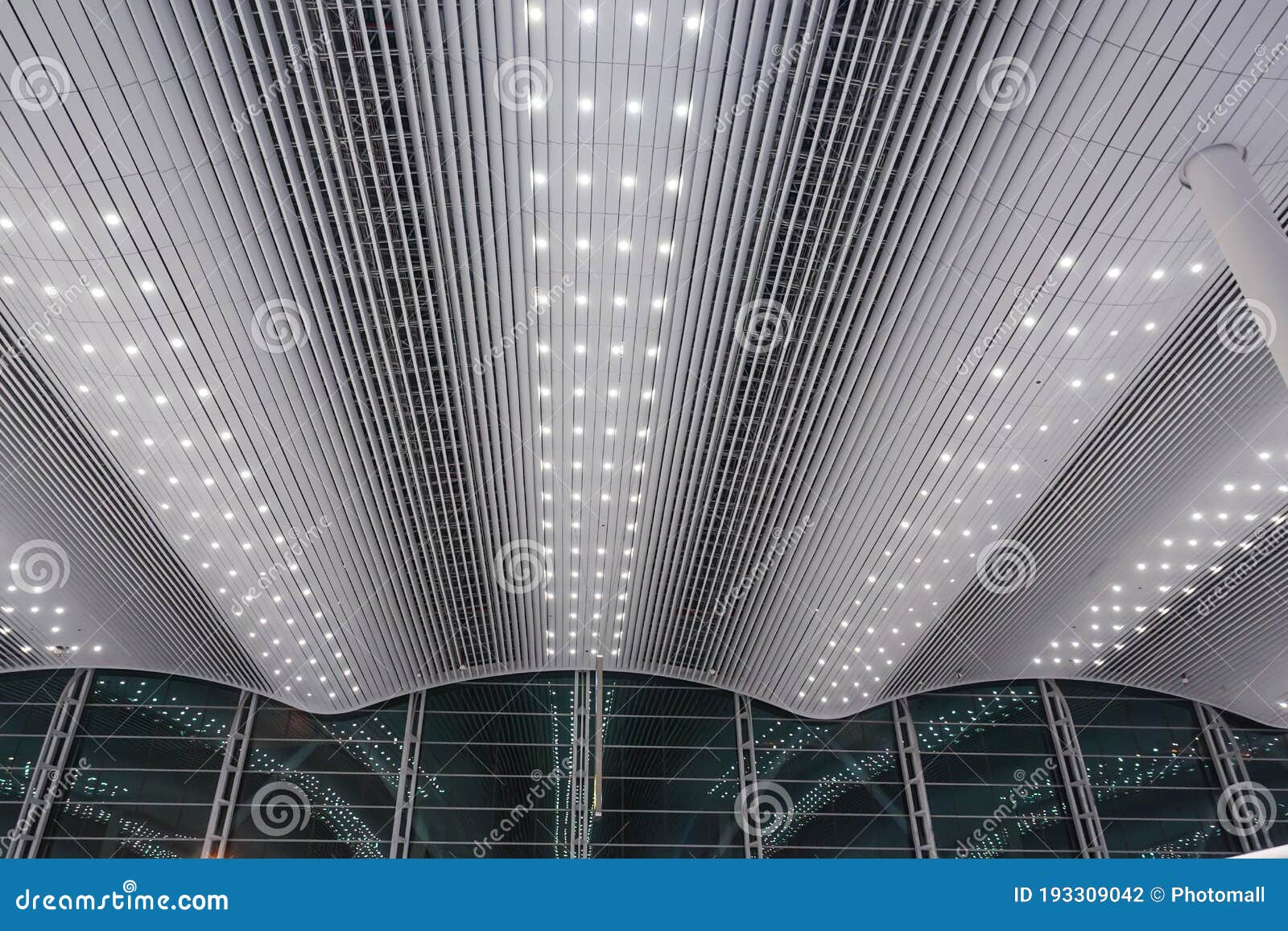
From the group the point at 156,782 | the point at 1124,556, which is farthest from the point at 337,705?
the point at 1124,556

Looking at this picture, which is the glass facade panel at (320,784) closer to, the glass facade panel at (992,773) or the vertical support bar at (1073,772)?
the glass facade panel at (992,773)

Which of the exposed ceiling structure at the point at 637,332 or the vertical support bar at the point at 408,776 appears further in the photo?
the vertical support bar at the point at 408,776

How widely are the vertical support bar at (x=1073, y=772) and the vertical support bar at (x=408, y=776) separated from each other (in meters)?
16.4

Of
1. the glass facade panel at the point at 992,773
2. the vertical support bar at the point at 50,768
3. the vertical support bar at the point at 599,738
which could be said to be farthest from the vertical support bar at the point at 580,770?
the vertical support bar at the point at 50,768

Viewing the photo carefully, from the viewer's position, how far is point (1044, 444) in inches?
548

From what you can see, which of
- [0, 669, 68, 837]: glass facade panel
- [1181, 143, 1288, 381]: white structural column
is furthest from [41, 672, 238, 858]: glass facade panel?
[1181, 143, 1288, 381]: white structural column

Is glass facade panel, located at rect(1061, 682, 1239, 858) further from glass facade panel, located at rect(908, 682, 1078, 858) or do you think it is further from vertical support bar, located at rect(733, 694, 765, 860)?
vertical support bar, located at rect(733, 694, 765, 860)

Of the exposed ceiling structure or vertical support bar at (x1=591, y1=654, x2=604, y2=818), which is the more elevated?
the exposed ceiling structure

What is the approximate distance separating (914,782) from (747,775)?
4294 mm

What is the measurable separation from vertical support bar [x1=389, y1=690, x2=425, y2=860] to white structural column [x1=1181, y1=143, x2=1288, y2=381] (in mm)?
20001

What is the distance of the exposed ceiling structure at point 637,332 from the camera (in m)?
8.92

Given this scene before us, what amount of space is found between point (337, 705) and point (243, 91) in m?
16.9

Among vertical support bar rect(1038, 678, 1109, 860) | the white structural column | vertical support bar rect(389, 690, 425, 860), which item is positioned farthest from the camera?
vertical support bar rect(1038, 678, 1109, 860)

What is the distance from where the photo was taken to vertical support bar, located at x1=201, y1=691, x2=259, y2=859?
68.6 ft
